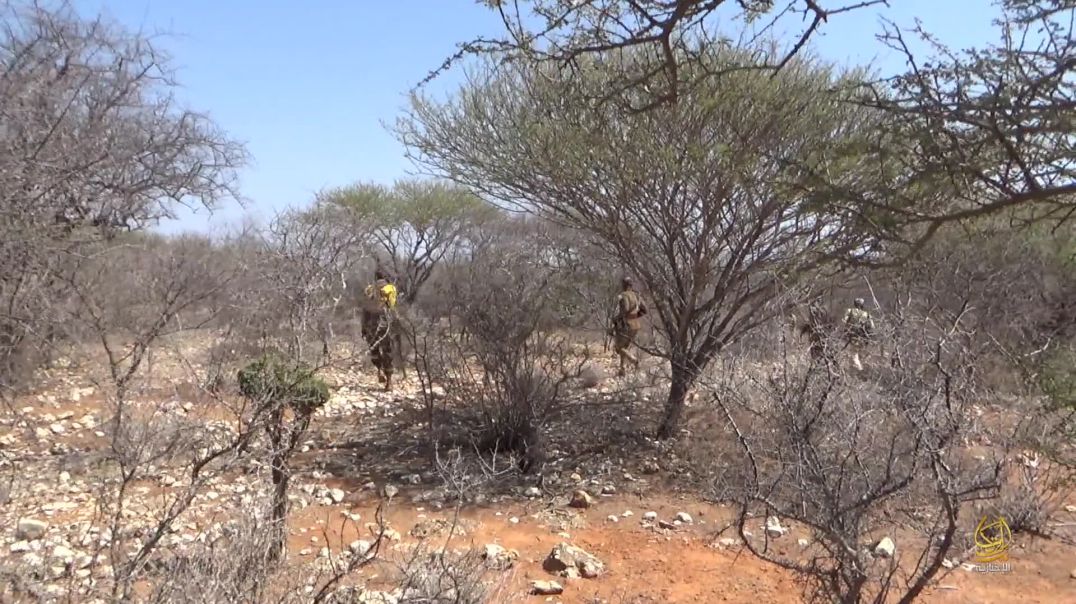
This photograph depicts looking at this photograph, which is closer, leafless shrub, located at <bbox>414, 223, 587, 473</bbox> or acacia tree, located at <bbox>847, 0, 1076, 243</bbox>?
acacia tree, located at <bbox>847, 0, 1076, 243</bbox>

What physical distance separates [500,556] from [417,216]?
17.9 meters

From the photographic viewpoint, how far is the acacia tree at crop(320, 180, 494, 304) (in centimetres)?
2150

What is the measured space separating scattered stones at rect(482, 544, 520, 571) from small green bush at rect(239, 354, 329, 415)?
52.0 inches

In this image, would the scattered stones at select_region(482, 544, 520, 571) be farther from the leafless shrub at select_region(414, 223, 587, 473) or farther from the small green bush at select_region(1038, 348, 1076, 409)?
the small green bush at select_region(1038, 348, 1076, 409)

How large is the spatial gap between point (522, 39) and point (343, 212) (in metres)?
16.8

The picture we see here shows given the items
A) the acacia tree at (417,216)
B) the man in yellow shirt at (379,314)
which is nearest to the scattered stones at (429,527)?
the man in yellow shirt at (379,314)

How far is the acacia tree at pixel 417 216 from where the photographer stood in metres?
21.5

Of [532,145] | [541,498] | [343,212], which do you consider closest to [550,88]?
[532,145]

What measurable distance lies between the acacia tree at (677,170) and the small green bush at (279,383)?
2.92m

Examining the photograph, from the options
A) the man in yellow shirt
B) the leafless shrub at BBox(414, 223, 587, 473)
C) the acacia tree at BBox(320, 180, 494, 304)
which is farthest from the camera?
the acacia tree at BBox(320, 180, 494, 304)

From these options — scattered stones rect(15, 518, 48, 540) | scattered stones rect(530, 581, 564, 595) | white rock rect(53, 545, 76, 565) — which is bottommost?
scattered stones rect(530, 581, 564, 595)

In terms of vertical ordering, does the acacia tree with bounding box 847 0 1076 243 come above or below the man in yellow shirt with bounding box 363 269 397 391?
above

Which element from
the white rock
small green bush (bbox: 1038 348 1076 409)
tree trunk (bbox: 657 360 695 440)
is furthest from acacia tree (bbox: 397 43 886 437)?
the white rock

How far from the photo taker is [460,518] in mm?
5574
